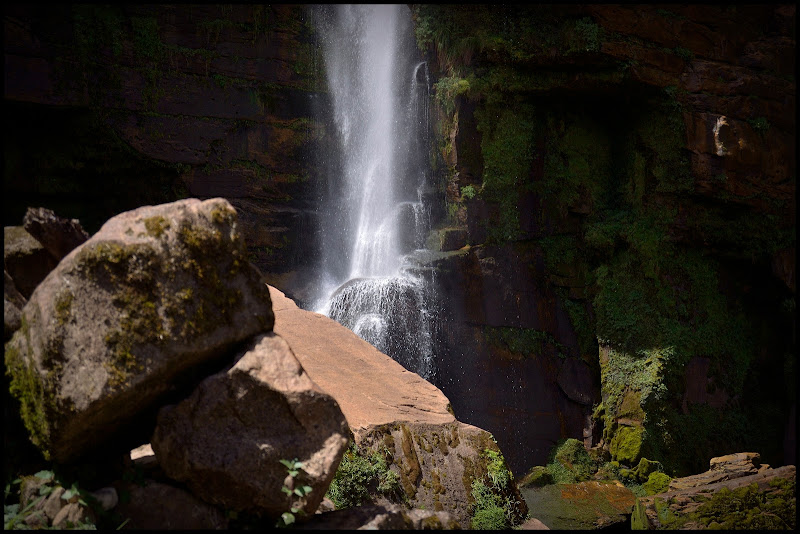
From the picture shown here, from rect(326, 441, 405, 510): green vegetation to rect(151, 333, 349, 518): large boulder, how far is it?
136 centimetres

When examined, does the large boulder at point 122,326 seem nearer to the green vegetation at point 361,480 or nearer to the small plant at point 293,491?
the small plant at point 293,491

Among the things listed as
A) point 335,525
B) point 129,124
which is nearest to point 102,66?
point 129,124

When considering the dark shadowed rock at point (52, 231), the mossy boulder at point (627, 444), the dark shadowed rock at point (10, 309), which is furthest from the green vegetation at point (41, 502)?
the mossy boulder at point (627, 444)

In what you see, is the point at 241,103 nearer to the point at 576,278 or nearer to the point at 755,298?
the point at 576,278

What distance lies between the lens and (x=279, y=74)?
50.1ft

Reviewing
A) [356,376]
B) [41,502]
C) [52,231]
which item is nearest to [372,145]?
[356,376]

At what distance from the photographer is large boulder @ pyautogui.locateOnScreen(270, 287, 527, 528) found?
16.8ft

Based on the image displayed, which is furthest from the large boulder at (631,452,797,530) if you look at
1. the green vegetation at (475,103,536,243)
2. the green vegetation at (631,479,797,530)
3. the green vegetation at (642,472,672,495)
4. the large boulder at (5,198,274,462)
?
the green vegetation at (475,103,536,243)

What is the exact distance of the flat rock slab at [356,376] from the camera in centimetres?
555

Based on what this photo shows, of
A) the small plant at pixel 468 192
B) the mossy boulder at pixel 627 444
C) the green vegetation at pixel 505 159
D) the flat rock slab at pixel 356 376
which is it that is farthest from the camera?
the green vegetation at pixel 505 159

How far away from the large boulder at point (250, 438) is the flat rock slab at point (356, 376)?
1818 mm

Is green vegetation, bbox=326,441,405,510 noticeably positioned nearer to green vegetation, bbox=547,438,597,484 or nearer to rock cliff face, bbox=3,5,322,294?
green vegetation, bbox=547,438,597,484

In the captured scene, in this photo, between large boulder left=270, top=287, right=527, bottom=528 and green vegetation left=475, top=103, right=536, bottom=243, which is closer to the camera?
large boulder left=270, top=287, right=527, bottom=528

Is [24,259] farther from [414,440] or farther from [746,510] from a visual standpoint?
[746,510]
